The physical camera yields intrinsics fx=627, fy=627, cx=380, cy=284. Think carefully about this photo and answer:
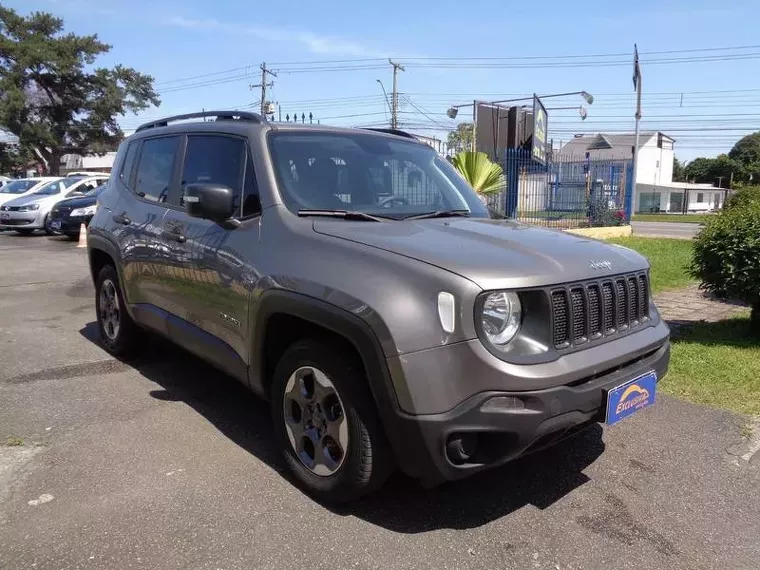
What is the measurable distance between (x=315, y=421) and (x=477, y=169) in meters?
9.84

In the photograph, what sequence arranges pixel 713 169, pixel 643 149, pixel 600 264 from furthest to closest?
pixel 713 169, pixel 643 149, pixel 600 264

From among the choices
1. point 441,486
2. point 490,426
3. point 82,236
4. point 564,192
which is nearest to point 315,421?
point 441,486

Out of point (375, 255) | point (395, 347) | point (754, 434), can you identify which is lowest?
point (754, 434)

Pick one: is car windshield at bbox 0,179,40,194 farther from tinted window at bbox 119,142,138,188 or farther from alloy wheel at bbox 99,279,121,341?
tinted window at bbox 119,142,138,188

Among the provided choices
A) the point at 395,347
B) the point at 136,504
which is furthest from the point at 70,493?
the point at 395,347

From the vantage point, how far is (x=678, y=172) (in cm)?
9419

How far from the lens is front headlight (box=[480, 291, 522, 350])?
2.65m

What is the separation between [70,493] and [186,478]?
0.57 meters

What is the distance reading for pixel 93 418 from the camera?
13.8 feet

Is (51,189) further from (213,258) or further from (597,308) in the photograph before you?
(597,308)

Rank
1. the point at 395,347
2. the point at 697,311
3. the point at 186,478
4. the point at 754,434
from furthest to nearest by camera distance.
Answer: the point at 697,311, the point at 754,434, the point at 186,478, the point at 395,347

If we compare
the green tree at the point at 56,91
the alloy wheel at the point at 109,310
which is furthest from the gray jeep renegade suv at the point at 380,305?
the green tree at the point at 56,91

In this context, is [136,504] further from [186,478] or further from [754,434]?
[754,434]

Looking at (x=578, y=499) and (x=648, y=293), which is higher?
(x=648, y=293)
